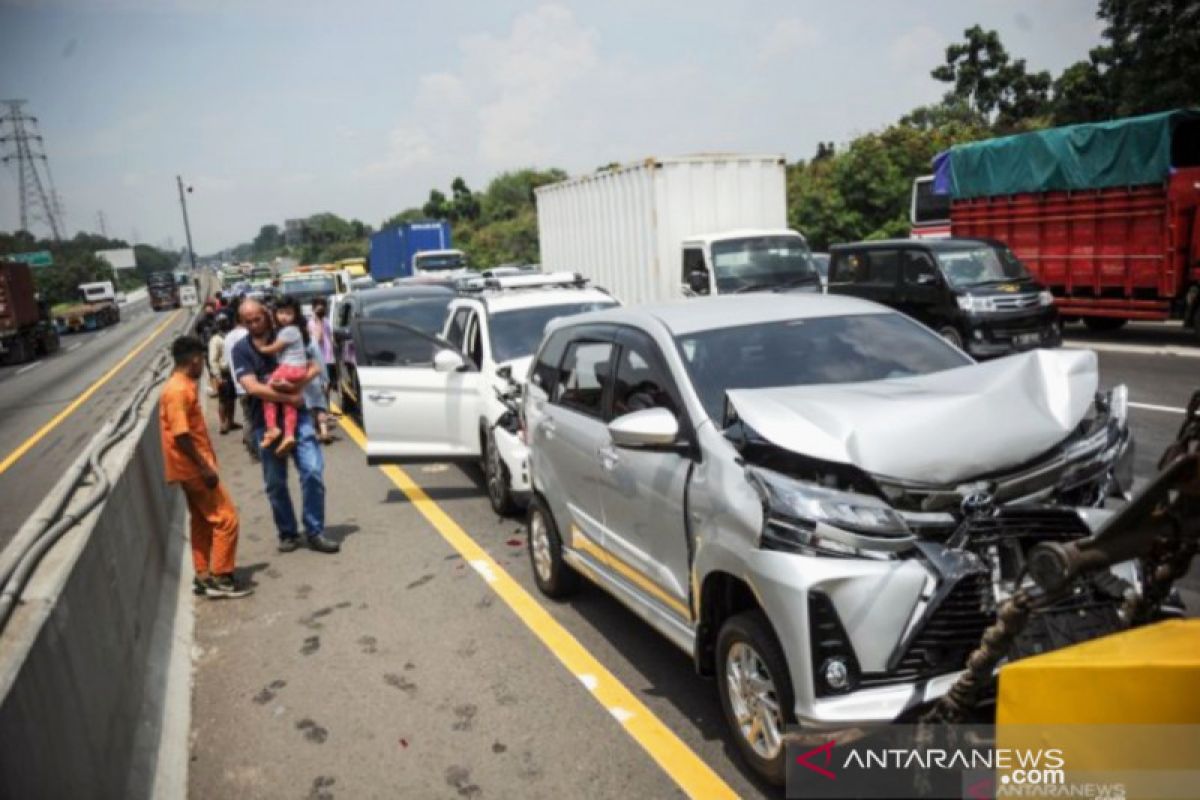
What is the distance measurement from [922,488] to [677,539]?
1.13 metres

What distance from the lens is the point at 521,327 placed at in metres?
8.64

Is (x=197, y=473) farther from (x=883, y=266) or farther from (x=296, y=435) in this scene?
(x=883, y=266)

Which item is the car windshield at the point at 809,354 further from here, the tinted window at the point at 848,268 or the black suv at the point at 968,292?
the tinted window at the point at 848,268

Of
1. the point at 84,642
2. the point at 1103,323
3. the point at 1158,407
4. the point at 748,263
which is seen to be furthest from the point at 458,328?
the point at 1103,323

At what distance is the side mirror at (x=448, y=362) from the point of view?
27.0ft

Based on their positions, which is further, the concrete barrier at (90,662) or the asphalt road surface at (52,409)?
the asphalt road surface at (52,409)

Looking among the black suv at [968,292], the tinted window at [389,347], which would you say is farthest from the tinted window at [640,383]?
the black suv at [968,292]

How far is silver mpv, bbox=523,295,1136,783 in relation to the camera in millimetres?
3035

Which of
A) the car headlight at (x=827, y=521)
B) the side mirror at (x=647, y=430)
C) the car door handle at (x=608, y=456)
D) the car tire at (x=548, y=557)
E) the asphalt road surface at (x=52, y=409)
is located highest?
the side mirror at (x=647, y=430)

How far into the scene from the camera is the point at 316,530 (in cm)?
746

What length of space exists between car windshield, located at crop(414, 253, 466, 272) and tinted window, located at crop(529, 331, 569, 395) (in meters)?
30.4

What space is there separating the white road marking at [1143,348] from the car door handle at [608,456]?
1156 centimetres

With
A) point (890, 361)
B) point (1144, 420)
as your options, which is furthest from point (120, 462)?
point (1144, 420)

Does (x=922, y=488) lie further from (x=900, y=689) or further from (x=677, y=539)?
(x=677, y=539)
